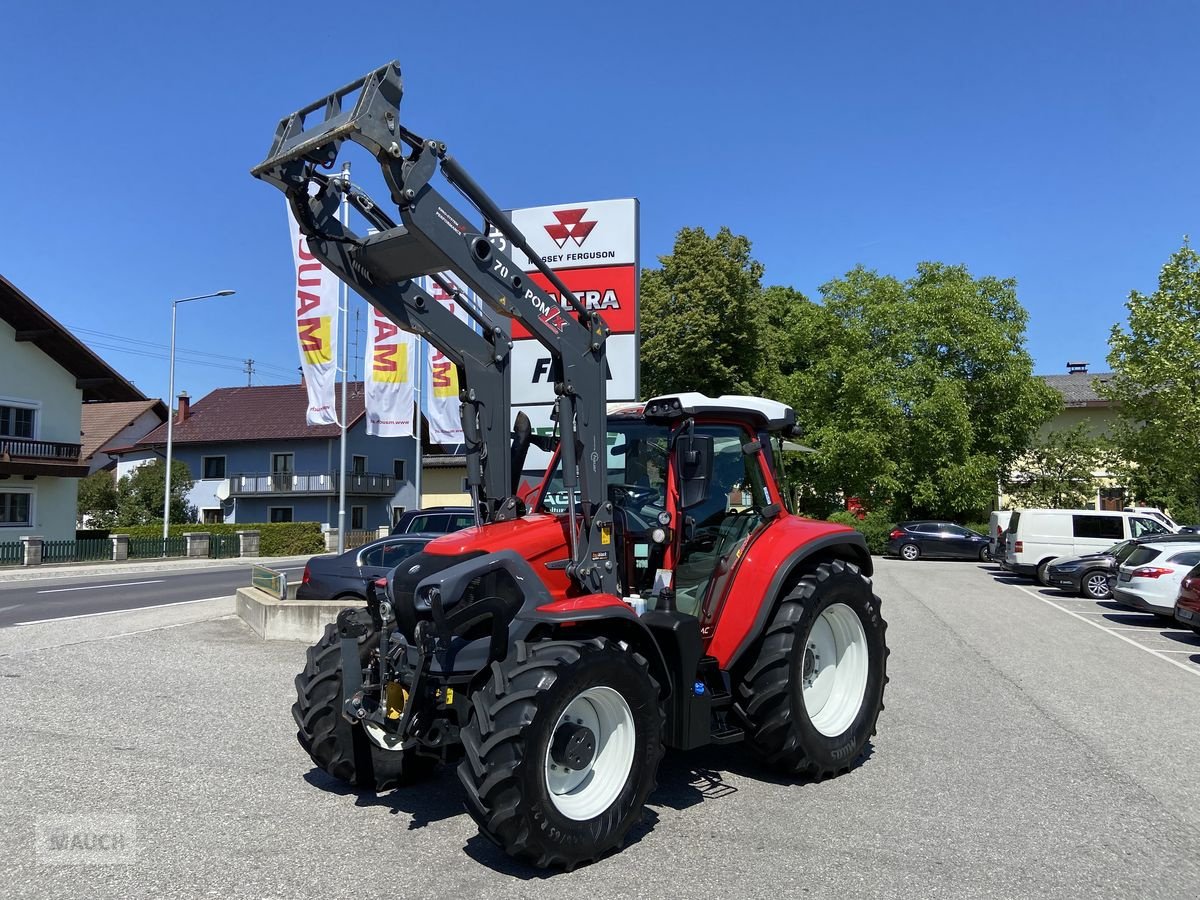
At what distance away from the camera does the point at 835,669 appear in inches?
247

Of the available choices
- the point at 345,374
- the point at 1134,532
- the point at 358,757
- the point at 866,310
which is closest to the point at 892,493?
the point at 866,310

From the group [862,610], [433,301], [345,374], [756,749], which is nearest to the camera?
[433,301]

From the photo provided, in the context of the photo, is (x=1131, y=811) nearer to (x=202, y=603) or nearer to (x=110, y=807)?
(x=110, y=807)

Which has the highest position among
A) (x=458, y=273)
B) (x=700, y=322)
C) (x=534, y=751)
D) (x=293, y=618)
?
(x=700, y=322)

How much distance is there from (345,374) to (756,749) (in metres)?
21.7

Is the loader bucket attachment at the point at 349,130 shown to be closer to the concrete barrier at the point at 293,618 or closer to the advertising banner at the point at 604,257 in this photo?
the advertising banner at the point at 604,257

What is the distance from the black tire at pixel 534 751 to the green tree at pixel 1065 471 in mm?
37821

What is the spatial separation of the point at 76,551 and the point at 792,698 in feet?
104

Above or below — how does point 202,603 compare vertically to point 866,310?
below

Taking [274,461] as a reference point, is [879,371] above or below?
above

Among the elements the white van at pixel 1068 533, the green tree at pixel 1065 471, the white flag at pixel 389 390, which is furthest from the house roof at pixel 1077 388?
the white flag at pixel 389 390

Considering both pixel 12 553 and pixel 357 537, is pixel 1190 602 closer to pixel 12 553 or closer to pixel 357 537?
pixel 12 553

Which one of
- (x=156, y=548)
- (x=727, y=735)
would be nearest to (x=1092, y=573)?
(x=727, y=735)

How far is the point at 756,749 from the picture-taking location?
17.9 ft
